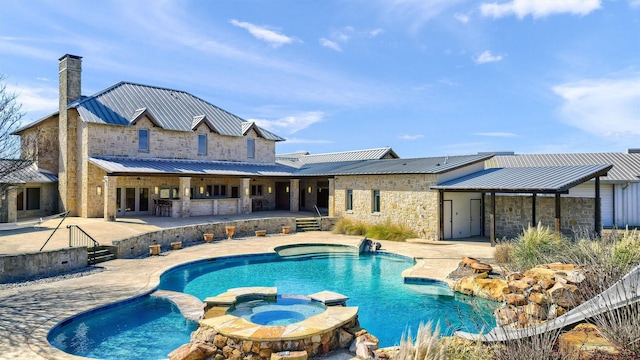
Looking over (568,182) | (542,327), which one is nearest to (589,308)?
(542,327)

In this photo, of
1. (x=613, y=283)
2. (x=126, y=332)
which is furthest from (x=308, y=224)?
(x=613, y=283)

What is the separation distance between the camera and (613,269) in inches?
298

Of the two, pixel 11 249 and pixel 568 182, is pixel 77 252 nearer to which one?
pixel 11 249

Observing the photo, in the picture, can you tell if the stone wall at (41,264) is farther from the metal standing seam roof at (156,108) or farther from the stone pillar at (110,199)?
the metal standing seam roof at (156,108)

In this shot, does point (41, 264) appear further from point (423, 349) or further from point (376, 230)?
point (376, 230)

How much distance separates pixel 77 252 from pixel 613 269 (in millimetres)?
15809

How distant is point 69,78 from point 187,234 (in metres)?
14.7

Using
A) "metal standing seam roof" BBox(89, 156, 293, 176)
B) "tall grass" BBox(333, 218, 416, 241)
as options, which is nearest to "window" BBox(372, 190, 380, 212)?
"tall grass" BBox(333, 218, 416, 241)

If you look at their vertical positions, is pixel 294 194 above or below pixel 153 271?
above

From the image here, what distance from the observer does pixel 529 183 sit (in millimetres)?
18531

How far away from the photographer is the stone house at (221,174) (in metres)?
21.4

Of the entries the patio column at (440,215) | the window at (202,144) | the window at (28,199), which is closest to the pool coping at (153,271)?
the patio column at (440,215)

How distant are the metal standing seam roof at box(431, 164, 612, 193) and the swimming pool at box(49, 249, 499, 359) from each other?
18.6 ft

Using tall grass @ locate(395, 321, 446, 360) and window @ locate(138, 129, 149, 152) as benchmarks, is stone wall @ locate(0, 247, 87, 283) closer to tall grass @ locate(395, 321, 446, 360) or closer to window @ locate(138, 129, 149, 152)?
tall grass @ locate(395, 321, 446, 360)
